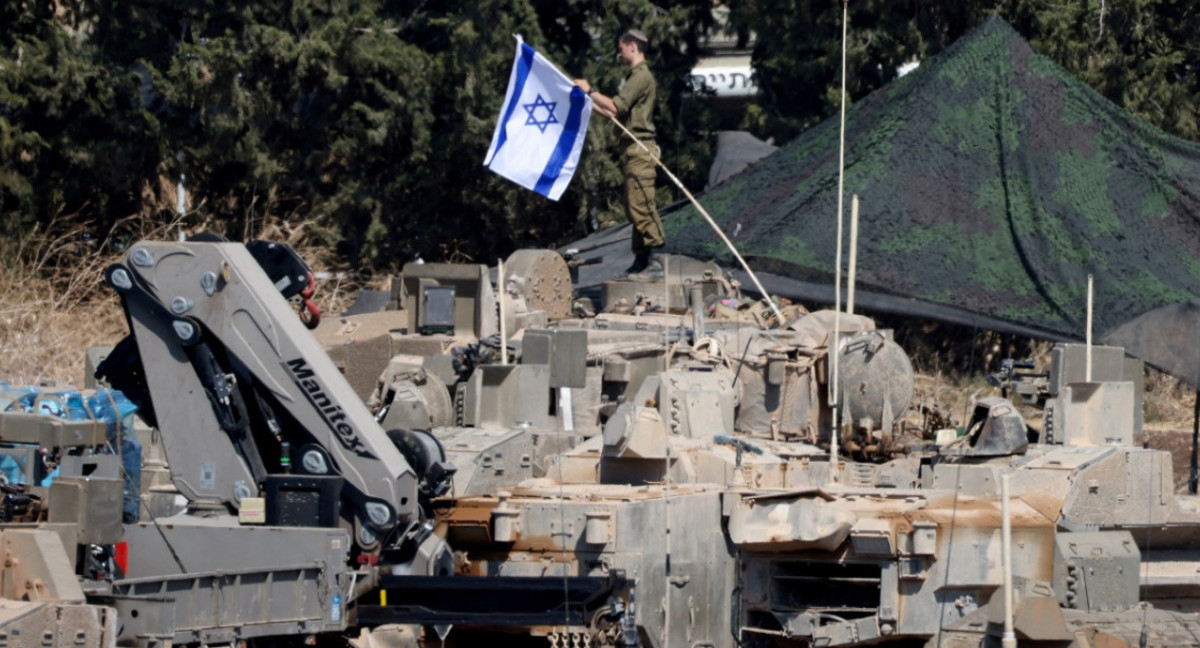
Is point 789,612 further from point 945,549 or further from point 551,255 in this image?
point 551,255

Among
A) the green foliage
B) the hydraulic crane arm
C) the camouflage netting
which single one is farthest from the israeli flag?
the hydraulic crane arm

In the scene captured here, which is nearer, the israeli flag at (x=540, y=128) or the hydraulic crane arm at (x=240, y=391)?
the hydraulic crane arm at (x=240, y=391)

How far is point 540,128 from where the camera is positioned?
72.2 ft

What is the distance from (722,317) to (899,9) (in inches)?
364

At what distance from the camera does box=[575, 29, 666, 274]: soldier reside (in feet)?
72.2

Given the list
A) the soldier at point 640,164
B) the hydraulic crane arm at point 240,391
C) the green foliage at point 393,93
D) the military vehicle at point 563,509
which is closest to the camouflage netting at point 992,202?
the green foliage at point 393,93

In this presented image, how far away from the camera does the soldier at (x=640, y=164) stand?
22016 millimetres

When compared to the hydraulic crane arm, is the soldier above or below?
above

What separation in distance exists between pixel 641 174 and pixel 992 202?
364cm

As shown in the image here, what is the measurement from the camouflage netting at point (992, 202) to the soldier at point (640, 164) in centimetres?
99

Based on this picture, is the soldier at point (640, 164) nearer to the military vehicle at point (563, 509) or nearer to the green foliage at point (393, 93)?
the green foliage at point (393, 93)

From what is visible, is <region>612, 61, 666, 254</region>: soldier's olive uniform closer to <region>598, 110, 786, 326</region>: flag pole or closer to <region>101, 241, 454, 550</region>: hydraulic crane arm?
<region>598, 110, 786, 326</region>: flag pole

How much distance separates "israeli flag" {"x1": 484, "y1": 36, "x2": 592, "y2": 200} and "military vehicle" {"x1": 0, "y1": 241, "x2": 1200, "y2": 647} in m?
4.65

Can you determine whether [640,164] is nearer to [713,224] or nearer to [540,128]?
[540,128]
